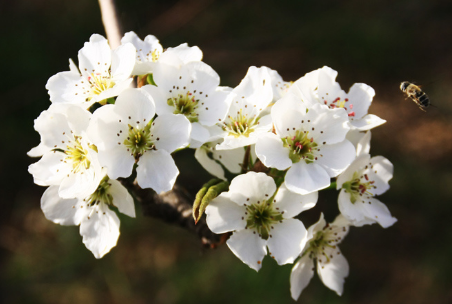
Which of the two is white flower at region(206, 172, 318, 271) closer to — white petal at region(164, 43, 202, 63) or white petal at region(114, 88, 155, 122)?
white petal at region(114, 88, 155, 122)

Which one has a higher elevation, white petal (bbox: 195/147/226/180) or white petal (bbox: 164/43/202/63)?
white petal (bbox: 164/43/202/63)

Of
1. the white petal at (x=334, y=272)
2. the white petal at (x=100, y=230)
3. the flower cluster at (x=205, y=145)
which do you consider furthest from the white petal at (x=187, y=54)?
the white petal at (x=334, y=272)

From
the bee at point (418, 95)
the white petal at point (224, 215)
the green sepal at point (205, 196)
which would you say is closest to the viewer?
the green sepal at point (205, 196)

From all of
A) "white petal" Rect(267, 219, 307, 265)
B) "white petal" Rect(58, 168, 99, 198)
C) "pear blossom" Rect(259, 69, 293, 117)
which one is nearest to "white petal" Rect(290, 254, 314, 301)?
"white petal" Rect(267, 219, 307, 265)

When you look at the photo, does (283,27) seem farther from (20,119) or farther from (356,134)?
(356,134)

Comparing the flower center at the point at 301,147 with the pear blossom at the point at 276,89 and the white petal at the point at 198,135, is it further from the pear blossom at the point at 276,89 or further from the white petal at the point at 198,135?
the white petal at the point at 198,135

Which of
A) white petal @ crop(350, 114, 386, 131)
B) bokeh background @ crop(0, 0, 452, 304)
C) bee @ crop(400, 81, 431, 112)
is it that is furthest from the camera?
bokeh background @ crop(0, 0, 452, 304)

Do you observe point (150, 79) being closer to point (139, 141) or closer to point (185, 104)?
point (185, 104)

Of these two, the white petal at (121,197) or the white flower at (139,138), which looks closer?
the white flower at (139,138)
